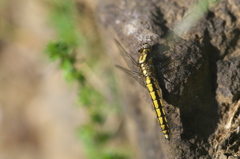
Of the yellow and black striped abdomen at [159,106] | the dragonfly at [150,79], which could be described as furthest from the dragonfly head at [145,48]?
the yellow and black striped abdomen at [159,106]

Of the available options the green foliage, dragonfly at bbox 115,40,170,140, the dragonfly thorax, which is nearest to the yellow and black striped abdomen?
dragonfly at bbox 115,40,170,140

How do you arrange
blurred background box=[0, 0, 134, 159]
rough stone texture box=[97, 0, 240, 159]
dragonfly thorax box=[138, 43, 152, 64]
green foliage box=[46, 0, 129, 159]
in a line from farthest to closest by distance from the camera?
blurred background box=[0, 0, 134, 159]
green foliage box=[46, 0, 129, 159]
dragonfly thorax box=[138, 43, 152, 64]
rough stone texture box=[97, 0, 240, 159]

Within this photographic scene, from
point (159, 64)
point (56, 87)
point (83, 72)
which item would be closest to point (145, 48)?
point (159, 64)

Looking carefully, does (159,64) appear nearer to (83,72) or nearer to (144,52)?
(144,52)

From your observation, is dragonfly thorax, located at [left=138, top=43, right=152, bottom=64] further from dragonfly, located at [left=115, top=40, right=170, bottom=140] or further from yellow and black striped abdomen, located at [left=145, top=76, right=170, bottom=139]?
yellow and black striped abdomen, located at [left=145, top=76, right=170, bottom=139]

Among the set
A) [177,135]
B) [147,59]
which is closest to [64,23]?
[147,59]

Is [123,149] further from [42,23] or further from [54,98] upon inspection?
[42,23]
